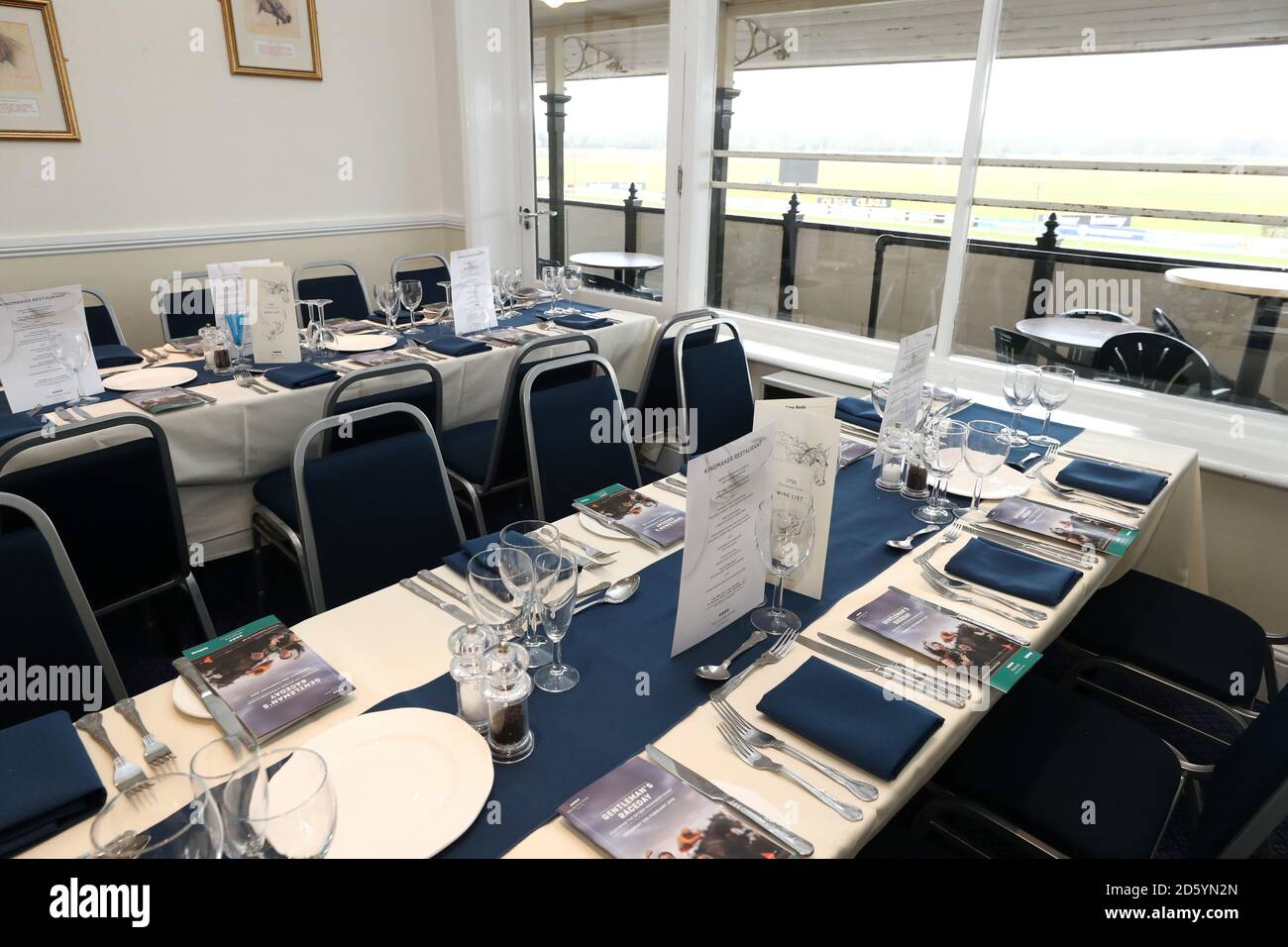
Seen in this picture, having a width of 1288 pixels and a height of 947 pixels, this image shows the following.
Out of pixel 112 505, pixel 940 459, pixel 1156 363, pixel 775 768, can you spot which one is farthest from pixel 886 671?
pixel 1156 363

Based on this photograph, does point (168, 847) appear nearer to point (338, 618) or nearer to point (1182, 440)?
point (338, 618)

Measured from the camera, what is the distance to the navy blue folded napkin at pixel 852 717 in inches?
37.4

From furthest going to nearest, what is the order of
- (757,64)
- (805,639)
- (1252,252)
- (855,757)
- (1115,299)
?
(757,64) → (1115,299) → (1252,252) → (805,639) → (855,757)

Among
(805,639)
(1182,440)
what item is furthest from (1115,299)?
(805,639)

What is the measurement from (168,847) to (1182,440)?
2953 millimetres

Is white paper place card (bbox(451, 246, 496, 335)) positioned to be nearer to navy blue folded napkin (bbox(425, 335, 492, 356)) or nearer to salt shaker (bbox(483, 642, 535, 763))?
navy blue folded napkin (bbox(425, 335, 492, 356))

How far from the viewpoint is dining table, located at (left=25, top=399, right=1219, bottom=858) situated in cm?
86

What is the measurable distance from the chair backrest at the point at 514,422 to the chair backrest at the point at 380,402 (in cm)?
20

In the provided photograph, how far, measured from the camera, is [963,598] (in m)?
1.34

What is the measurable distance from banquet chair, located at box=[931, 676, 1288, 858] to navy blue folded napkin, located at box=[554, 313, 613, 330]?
226 cm

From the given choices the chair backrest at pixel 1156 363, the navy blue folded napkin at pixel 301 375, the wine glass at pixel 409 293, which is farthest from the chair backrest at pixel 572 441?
the chair backrest at pixel 1156 363

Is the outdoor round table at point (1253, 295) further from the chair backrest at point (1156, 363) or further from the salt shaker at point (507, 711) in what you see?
the salt shaker at point (507, 711)

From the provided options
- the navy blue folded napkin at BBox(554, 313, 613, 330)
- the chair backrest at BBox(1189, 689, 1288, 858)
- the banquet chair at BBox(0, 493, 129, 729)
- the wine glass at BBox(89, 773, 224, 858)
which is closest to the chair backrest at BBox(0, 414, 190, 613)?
the banquet chair at BBox(0, 493, 129, 729)
